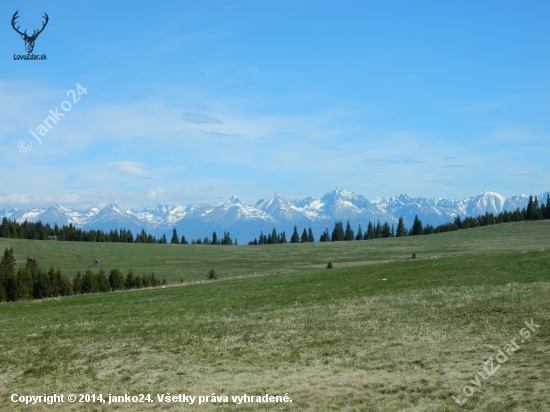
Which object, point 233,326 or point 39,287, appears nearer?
point 233,326

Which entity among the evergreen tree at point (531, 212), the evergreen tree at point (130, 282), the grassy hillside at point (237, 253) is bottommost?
the evergreen tree at point (130, 282)

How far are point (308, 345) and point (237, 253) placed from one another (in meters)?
122

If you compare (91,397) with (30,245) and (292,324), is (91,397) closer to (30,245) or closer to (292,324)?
(292,324)

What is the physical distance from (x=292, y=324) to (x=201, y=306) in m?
14.0

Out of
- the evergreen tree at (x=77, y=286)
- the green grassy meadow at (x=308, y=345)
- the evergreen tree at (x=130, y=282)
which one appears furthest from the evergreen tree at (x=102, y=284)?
the green grassy meadow at (x=308, y=345)

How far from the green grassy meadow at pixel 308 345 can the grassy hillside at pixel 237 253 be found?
59.6m

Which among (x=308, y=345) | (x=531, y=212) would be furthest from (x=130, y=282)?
(x=531, y=212)

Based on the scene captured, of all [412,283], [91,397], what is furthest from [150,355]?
[412,283]

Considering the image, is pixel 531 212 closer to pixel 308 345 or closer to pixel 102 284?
pixel 102 284

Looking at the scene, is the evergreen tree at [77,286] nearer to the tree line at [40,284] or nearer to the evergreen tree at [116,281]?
the tree line at [40,284]

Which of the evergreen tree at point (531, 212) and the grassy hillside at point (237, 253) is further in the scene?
the evergreen tree at point (531, 212)

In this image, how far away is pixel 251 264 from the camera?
115188mm

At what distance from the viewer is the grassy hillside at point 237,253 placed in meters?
109

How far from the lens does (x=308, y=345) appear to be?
22.2m
